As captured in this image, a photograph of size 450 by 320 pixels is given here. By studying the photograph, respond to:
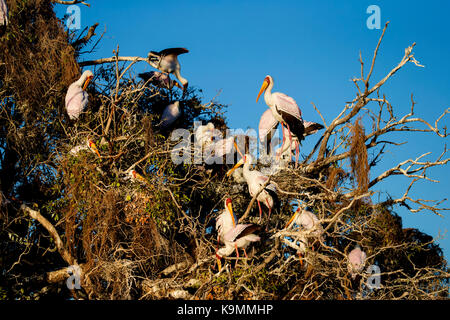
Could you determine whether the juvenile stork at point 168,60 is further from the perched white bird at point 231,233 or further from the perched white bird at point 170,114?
the perched white bird at point 231,233

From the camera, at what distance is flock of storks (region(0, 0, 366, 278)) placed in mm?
6234

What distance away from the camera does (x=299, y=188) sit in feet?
22.4

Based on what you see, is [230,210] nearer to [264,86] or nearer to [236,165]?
[236,165]

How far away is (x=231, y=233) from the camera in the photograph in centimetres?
613

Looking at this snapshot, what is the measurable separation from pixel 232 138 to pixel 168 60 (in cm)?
162

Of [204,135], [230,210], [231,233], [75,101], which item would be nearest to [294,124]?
[204,135]

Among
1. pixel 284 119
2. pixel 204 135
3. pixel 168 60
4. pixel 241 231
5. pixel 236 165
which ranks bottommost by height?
pixel 241 231

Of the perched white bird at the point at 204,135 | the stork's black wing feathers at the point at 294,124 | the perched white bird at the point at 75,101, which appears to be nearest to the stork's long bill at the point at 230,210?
the perched white bird at the point at 204,135

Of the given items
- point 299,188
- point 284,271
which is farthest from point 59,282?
point 299,188

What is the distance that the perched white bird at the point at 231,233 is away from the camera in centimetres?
603

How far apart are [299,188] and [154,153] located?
71.1 inches

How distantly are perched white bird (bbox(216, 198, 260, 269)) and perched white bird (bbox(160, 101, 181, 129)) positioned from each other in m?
1.56
